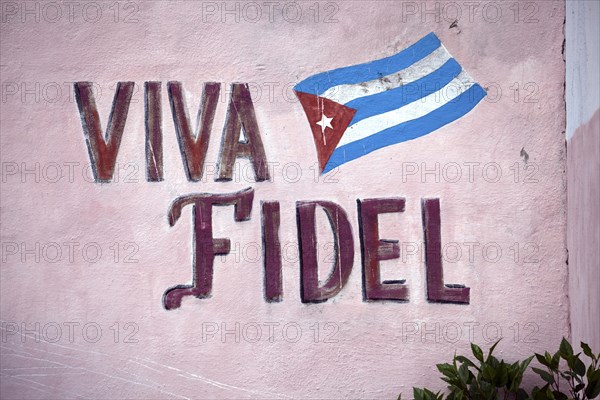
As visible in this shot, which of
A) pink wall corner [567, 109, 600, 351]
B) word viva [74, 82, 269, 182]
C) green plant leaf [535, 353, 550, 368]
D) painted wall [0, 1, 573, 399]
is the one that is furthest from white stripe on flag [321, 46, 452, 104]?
green plant leaf [535, 353, 550, 368]

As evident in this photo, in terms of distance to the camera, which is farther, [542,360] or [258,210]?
[258,210]

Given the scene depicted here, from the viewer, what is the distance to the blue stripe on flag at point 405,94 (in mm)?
4500

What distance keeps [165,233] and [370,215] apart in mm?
1199

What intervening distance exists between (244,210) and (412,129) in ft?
3.56

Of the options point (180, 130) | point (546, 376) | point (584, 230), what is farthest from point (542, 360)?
point (180, 130)

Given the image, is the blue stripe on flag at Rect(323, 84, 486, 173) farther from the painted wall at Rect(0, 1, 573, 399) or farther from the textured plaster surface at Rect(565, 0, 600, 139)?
the textured plaster surface at Rect(565, 0, 600, 139)

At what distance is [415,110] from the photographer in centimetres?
449

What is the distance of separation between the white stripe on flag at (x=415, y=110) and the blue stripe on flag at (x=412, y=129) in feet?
0.07

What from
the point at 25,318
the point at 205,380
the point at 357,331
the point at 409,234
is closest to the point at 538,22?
the point at 409,234

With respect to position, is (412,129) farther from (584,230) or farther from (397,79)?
(584,230)

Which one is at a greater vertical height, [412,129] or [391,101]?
[391,101]

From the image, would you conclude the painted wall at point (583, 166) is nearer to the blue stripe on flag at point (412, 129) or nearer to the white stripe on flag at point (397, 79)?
the blue stripe on flag at point (412, 129)

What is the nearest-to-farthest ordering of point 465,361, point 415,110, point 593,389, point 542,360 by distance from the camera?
1. point 593,389
2. point 542,360
3. point 465,361
4. point 415,110

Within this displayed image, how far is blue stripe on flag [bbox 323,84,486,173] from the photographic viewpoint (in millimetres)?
4484
